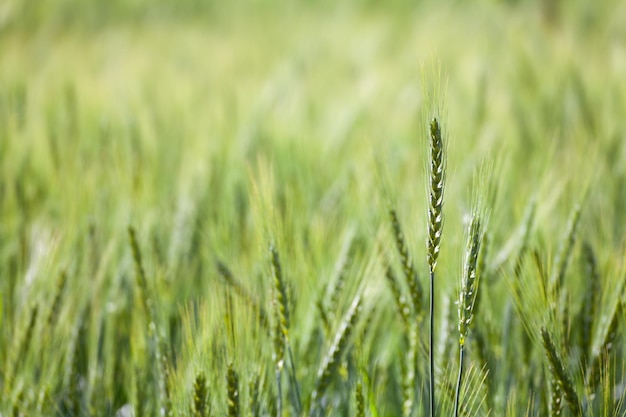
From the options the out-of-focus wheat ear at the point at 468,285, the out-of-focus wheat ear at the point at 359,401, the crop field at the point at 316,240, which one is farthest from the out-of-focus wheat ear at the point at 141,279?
the out-of-focus wheat ear at the point at 468,285

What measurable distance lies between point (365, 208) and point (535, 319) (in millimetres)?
391

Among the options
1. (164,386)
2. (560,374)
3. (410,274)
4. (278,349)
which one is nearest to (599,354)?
(560,374)

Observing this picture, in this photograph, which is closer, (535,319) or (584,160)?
(535,319)

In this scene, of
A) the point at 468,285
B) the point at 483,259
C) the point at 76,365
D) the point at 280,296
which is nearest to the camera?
the point at 468,285

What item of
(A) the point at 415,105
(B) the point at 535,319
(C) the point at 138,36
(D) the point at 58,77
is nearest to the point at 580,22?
(A) the point at 415,105

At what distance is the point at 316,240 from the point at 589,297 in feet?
1.16

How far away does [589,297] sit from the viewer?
0.74 m

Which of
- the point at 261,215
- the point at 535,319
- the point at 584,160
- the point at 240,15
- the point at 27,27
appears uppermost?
the point at 240,15

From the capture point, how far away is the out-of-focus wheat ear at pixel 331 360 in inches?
22.9

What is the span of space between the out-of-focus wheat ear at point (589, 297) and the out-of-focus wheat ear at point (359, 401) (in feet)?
0.98

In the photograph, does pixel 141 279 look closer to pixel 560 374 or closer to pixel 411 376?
pixel 411 376

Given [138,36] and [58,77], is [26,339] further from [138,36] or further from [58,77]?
[138,36]

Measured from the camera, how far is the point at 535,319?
1.89 feet

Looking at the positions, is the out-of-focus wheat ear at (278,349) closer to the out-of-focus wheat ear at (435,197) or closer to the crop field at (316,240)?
the crop field at (316,240)
